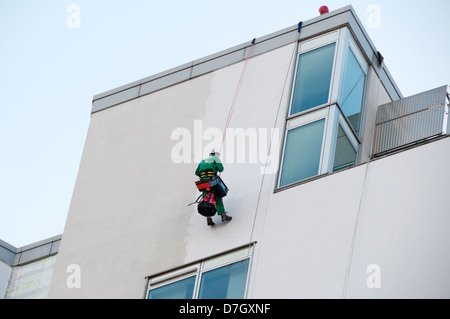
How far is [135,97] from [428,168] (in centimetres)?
748

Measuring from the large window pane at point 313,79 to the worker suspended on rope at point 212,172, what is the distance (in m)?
1.90

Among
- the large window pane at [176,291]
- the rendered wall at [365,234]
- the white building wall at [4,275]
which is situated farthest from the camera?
the white building wall at [4,275]

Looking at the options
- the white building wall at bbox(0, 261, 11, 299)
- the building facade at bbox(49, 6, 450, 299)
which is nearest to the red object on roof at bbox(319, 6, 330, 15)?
the building facade at bbox(49, 6, 450, 299)

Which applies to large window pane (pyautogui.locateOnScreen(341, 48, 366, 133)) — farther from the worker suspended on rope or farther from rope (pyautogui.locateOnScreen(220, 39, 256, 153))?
the worker suspended on rope

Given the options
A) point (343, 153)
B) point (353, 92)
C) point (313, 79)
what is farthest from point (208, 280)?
point (353, 92)

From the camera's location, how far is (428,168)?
14.7 meters

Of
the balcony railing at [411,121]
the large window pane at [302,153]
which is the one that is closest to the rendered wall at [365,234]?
the large window pane at [302,153]

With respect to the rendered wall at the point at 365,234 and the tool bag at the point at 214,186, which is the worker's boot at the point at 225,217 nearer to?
the tool bag at the point at 214,186

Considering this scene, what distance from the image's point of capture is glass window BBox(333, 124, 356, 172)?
659 inches

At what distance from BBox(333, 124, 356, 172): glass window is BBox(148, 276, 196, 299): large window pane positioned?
10.9 ft

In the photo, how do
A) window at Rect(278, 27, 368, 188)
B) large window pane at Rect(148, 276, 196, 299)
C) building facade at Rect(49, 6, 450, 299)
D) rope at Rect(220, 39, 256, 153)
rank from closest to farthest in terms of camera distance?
building facade at Rect(49, 6, 450, 299) < large window pane at Rect(148, 276, 196, 299) < window at Rect(278, 27, 368, 188) < rope at Rect(220, 39, 256, 153)

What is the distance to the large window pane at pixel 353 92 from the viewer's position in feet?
57.5

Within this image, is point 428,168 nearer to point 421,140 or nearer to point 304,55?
point 421,140
